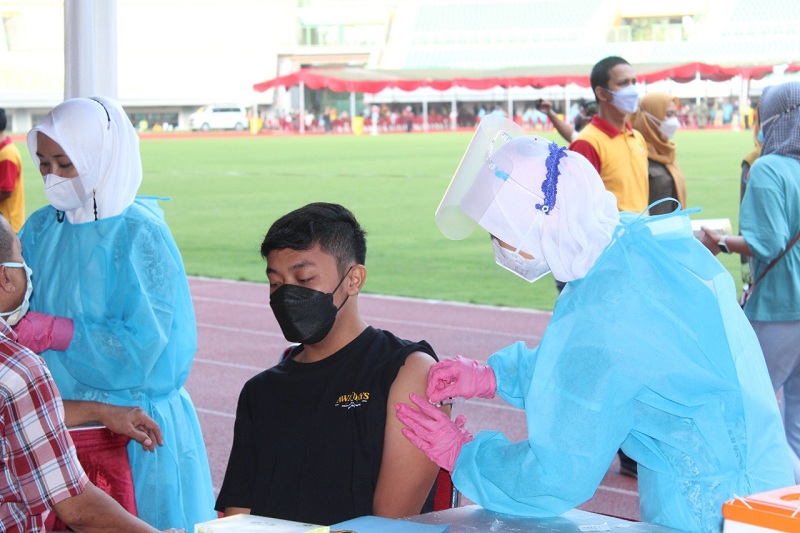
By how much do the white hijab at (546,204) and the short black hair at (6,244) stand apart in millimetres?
1168

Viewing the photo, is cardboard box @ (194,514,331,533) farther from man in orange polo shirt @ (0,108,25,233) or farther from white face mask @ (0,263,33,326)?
man in orange polo shirt @ (0,108,25,233)

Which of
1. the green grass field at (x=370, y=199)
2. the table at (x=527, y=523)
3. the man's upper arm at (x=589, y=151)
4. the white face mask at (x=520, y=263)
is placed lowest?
the green grass field at (x=370, y=199)

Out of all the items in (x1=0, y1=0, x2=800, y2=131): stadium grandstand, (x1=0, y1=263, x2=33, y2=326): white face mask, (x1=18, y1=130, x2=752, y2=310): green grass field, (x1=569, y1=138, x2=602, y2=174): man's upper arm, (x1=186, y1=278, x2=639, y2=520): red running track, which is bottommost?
(x1=186, y1=278, x2=639, y2=520): red running track

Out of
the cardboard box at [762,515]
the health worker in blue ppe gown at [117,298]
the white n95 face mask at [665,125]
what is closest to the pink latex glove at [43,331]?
the health worker in blue ppe gown at [117,298]

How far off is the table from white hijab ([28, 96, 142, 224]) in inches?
70.8

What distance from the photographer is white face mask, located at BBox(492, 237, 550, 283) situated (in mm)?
2559

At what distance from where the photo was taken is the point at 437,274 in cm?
1255

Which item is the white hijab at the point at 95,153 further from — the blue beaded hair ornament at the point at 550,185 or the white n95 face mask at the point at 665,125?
the white n95 face mask at the point at 665,125

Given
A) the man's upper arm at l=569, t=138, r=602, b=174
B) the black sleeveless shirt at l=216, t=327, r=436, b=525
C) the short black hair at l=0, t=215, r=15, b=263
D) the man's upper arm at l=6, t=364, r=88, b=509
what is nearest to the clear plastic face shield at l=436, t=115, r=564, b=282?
the black sleeveless shirt at l=216, t=327, r=436, b=525

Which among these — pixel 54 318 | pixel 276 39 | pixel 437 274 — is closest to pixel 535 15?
pixel 276 39

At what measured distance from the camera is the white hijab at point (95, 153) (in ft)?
12.4

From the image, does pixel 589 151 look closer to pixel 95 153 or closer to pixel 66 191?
pixel 95 153

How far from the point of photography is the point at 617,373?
2285mm

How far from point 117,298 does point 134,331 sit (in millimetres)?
143
